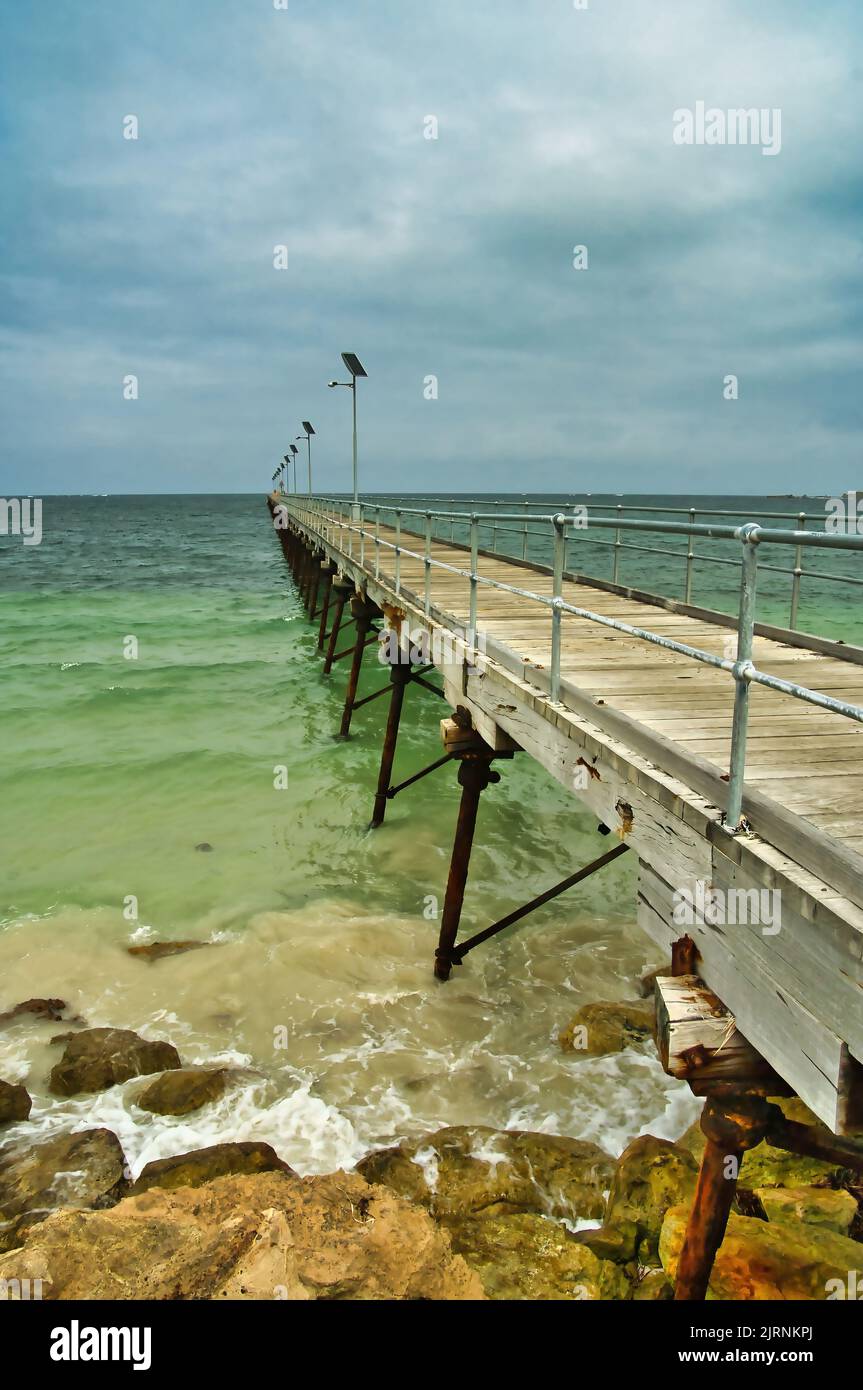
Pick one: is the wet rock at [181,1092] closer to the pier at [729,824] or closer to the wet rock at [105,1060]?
the wet rock at [105,1060]

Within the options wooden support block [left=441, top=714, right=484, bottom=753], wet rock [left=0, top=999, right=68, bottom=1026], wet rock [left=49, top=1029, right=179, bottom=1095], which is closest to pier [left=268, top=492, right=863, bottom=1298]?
wooden support block [left=441, top=714, right=484, bottom=753]

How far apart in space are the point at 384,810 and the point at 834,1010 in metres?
8.19

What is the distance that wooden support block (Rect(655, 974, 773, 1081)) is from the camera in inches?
109

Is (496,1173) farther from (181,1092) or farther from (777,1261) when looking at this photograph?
(181,1092)

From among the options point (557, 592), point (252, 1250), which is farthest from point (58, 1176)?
point (557, 592)

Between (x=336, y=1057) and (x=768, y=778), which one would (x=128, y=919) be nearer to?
(x=336, y=1057)

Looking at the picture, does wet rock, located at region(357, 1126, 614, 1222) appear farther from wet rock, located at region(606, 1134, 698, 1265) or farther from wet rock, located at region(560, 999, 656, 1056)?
wet rock, located at region(560, 999, 656, 1056)

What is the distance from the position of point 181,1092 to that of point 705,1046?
401 centimetres

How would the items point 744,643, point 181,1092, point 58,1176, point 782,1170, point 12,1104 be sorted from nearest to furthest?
point 744,643
point 782,1170
point 58,1176
point 12,1104
point 181,1092

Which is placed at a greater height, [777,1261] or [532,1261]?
[777,1261]

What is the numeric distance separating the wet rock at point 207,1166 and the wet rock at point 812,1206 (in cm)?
252

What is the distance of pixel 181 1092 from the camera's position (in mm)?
5418

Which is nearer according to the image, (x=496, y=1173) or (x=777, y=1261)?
(x=777, y=1261)
